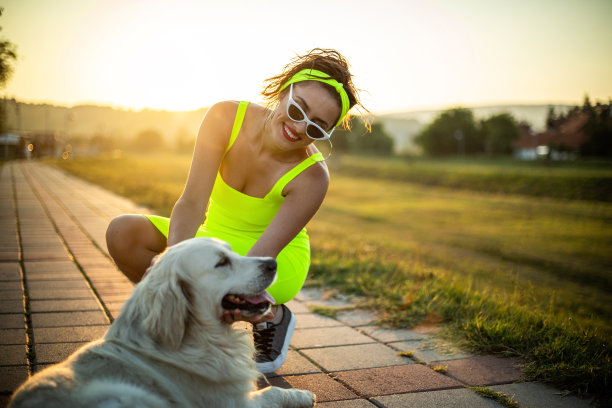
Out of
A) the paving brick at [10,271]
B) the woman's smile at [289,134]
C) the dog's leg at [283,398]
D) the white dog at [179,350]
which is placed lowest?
the dog's leg at [283,398]

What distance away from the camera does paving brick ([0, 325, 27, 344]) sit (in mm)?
3153

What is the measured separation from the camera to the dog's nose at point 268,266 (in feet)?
7.93

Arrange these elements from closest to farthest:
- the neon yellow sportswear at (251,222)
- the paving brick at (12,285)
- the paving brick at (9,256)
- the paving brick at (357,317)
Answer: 1. the neon yellow sportswear at (251,222)
2. the paving brick at (357,317)
3. the paving brick at (12,285)
4. the paving brick at (9,256)

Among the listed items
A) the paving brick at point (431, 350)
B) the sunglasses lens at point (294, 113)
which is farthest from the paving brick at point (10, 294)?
the paving brick at point (431, 350)

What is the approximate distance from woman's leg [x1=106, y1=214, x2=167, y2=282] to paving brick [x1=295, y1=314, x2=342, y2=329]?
52.9 inches

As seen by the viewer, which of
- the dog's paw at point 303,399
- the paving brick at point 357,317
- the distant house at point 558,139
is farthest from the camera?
the distant house at point 558,139

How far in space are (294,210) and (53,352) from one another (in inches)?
71.6

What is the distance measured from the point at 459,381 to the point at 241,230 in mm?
1817

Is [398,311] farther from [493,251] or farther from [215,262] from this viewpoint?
[493,251]

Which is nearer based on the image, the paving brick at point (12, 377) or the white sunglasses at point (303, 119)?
the paving brick at point (12, 377)

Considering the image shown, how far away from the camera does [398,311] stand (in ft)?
13.8

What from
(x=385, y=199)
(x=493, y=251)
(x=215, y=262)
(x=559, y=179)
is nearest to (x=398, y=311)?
(x=215, y=262)

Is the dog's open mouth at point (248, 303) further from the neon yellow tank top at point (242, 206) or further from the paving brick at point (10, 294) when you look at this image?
the paving brick at point (10, 294)

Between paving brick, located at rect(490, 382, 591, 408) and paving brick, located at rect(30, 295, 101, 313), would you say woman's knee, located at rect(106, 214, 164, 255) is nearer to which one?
paving brick, located at rect(30, 295, 101, 313)
